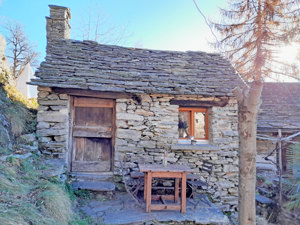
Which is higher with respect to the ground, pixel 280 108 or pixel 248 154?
pixel 280 108

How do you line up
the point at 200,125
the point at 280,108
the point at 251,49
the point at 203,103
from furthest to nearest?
the point at 280,108 < the point at 200,125 < the point at 203,103 < the point at 251,49

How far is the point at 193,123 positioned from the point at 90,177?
3.15 m

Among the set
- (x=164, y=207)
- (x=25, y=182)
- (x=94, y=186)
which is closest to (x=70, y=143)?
(x=94, y=186)

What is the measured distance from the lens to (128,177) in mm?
5496

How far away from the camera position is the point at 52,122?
530cm

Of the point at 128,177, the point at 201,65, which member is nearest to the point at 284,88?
the point at 201,65

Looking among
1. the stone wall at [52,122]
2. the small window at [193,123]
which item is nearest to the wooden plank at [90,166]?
the stone wall at [52,122]

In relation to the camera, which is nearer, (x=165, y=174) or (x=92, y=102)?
(x=165, y=174)

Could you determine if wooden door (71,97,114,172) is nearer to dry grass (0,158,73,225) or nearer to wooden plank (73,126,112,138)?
wooden plank (73,126,112,138)

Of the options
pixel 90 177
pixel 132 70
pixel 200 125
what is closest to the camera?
pixel 90 177

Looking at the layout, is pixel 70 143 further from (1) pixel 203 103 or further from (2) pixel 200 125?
(1) pixel 203 103

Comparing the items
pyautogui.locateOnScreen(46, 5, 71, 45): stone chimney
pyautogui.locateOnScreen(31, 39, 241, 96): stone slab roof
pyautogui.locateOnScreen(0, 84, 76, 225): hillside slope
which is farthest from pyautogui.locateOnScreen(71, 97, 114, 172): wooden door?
pyautogui.locateOnScreen(46, 5, 71, 45): stone chimney

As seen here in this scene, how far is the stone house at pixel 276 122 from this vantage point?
8.66 m

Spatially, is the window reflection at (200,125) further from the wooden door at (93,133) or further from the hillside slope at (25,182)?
the hillside slope at (25,182)
